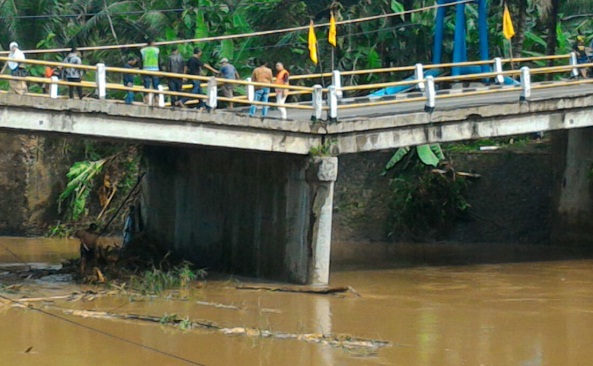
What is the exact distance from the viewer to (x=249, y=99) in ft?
81.9

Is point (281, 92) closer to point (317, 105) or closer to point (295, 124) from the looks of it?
point (317, 105)

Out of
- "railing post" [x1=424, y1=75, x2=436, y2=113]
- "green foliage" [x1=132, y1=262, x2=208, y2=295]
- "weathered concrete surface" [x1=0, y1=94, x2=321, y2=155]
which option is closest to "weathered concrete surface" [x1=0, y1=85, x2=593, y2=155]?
"weathered concrete surface" [x1=0, y1=94, x2=321, y2=155]

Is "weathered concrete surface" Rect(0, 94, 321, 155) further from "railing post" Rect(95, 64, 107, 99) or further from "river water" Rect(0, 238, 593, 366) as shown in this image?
"river water" Rect(0, 238, 593, 366)

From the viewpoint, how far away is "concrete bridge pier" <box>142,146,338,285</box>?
78.4 feet

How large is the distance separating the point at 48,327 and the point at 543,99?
12015mm

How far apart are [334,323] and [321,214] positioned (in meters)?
4.20

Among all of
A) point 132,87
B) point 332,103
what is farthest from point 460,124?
point 132,87

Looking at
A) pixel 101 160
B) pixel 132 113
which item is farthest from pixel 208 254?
pixel 101 160

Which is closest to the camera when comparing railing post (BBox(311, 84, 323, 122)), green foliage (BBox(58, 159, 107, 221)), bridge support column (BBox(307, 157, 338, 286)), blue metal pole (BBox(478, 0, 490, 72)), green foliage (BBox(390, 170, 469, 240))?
bridge support column (BBox(307, 157, 338, 286))

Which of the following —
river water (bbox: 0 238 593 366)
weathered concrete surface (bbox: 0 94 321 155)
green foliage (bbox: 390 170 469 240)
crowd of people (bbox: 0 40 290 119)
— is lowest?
river water (bbox: 0 238 593 366)

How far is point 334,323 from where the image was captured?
1994 centimetres

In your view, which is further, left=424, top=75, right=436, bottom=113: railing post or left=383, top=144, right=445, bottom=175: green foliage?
left=383, top=144, right=445, bottom=175: green foliage

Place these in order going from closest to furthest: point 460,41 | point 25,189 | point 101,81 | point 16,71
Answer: point 101,81, point 16,71, point 460,41, point 25,189

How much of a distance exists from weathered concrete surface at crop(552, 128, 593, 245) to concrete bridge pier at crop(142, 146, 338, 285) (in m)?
10.0
